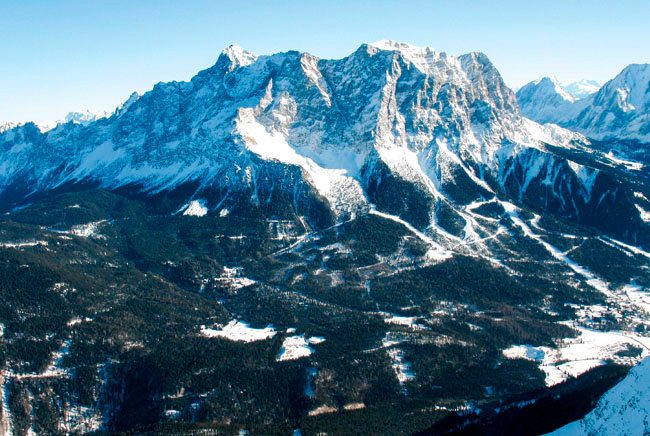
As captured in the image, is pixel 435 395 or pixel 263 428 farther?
pixel 435 395

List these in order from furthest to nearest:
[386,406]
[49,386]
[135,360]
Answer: [135,360] < [49,386] < [386,406]

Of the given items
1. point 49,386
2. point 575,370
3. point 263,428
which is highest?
point 49,386

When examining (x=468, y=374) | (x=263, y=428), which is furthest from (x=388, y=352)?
(x=263, y=428)

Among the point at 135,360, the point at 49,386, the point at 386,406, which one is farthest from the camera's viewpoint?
the point at 135,360

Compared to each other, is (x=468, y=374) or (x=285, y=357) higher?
(x=285, y=357)

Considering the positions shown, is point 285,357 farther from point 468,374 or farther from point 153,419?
point 468,374

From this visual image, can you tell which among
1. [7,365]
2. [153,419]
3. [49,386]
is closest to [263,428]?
[153,419]
